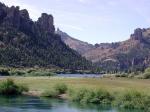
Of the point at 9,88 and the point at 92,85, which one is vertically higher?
the point at 92,85

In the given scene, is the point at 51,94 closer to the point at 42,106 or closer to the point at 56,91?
the point at 56,91

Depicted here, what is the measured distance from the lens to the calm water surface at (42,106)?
65.6m

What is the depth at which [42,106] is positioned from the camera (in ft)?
229

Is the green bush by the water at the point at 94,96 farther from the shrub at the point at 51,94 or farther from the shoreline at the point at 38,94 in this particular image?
the shrub at the point at 51,94

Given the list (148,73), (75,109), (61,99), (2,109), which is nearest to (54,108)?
(75,109)

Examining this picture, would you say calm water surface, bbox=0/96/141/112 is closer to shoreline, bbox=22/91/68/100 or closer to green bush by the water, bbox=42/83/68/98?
shoreline, bbox=22/91/68/100

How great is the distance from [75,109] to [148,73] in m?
97.6

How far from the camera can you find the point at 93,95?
77.3 m

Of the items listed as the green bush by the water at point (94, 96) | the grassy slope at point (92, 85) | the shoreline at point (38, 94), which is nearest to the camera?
the green bush by the water at point (94, 96)

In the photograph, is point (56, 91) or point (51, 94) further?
point (56, 91)

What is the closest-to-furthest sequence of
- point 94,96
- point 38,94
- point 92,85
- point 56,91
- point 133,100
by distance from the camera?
point 133,100 < point 94,96 < point 56,91 < point 38,94 < point 92,85

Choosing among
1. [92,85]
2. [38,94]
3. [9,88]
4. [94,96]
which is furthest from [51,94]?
[92,85]

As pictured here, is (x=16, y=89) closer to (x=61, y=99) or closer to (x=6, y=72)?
(x=61, y=99)

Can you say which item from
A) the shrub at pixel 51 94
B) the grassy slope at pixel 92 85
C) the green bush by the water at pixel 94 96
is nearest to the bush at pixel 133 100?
the green bush by the water at pixel 94 96
